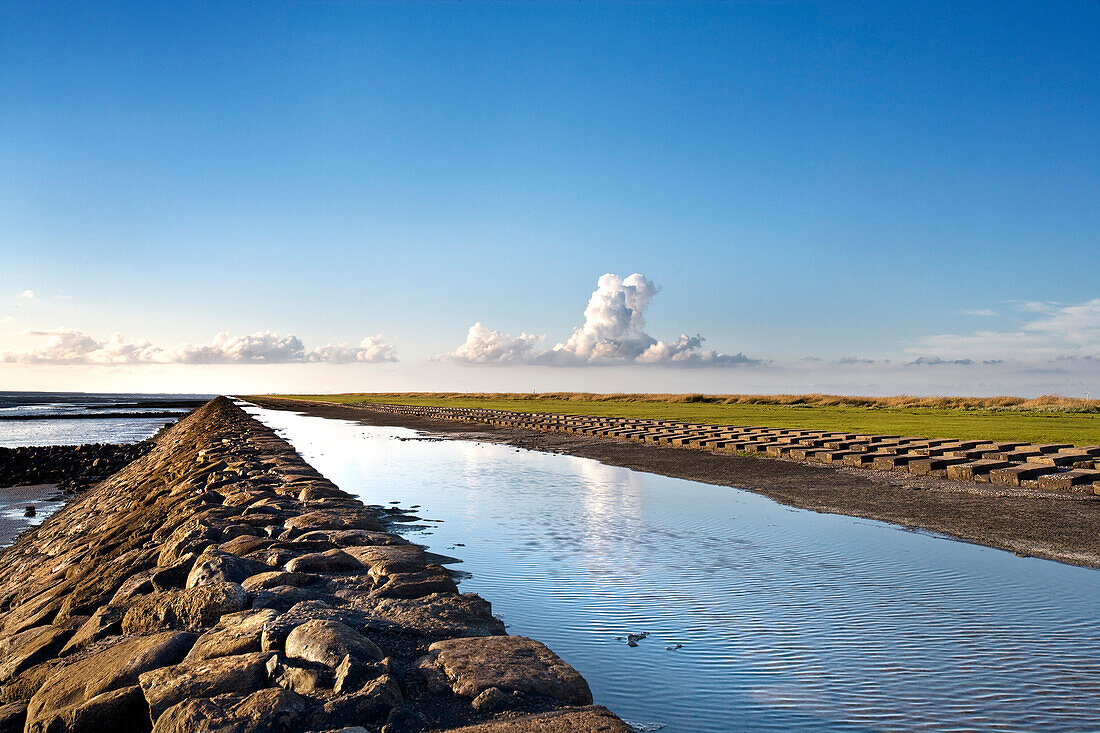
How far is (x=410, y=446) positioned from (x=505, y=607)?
20388mm

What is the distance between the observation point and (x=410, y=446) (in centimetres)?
2578

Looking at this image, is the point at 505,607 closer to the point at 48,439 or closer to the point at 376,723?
the point at 376,723

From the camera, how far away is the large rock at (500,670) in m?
3.60

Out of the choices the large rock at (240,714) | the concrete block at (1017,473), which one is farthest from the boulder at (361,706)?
the concrete block at (1017,473)

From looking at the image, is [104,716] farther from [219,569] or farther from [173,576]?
[173,576]

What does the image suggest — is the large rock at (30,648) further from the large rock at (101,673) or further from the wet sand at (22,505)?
the wet sand at (22,505)

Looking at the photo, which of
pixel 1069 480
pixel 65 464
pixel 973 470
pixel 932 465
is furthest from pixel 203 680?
pixel 65 464

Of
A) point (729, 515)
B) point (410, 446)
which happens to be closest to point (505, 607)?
point (729, 515)

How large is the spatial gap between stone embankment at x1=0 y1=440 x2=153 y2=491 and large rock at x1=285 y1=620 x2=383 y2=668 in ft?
66.0

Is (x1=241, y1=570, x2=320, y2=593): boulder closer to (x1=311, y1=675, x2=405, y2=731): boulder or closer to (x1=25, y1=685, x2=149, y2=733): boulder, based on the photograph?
(x1=25, y1=685, x2=149, y2=733): boulder

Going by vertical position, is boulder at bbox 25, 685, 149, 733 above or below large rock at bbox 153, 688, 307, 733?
below

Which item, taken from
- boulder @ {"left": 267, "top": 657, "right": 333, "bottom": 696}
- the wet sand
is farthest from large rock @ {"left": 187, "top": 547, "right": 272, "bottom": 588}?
the wet sand

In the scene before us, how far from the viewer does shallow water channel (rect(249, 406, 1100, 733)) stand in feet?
13.1

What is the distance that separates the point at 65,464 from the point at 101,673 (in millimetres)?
25310
